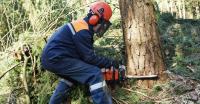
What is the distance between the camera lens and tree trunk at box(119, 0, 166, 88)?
514 centimetres

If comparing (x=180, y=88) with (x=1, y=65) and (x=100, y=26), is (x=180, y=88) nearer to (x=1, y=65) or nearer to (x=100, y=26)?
(x=100, y=26)

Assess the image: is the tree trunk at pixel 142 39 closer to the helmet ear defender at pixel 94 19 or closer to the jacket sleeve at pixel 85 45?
the helmet ear defender at pixel 94 19

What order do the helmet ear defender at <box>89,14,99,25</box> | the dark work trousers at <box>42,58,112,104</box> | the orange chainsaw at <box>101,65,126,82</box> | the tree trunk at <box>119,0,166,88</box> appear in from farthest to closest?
the tree trunk at <box>119,0,166,88</box> < the orange chainsaw at <box>101,65,126,82</box> < the helmet ear defender at <box>89,14,99,25</box> < the dark work trousers at <box>42,58,112,104</box>

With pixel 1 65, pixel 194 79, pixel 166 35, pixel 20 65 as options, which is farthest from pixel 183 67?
pixel 1 65

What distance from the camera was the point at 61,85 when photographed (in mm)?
5129

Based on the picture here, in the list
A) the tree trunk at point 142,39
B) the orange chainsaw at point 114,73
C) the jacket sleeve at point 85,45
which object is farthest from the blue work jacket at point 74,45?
the tree trunk at point 142,39

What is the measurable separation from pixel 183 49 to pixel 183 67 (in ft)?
2.81

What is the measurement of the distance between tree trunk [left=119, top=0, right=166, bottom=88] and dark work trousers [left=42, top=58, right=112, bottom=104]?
0.73 metres

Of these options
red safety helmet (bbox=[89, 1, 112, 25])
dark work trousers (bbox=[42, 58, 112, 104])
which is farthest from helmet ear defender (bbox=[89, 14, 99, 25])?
dark work trousers (bbox=[42, 58, 112, 104])

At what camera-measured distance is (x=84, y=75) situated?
15.7ft

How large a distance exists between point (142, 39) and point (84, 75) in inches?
41.9

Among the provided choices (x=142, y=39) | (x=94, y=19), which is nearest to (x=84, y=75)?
(x=94, y=19)

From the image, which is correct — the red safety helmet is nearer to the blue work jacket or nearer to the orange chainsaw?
the blue work jacket

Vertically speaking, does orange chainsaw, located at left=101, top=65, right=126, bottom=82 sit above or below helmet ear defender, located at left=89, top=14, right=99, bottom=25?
below
